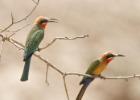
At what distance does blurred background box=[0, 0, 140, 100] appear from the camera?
10086 millimetres

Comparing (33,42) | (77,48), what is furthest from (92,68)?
(77,48)

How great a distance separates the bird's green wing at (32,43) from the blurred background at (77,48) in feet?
17.1

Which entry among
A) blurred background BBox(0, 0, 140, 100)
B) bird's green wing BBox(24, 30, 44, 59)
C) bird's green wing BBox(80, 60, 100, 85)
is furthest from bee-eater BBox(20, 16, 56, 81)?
blurred background BBox(0, 0, 140, 100)

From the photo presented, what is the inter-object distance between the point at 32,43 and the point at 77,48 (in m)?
6.95

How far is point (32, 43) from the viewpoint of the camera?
4.36 metres

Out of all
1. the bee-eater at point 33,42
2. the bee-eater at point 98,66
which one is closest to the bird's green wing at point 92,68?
the bee-eater at point 98,66

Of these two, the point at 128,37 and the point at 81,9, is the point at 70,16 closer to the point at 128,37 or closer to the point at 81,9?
the point at 81,9

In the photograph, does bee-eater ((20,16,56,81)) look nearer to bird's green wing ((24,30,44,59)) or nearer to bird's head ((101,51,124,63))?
bird's green wing ((24,30,44,59))

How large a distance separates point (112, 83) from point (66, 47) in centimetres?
102

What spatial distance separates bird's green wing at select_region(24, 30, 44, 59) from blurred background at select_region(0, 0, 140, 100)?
17.1 ft

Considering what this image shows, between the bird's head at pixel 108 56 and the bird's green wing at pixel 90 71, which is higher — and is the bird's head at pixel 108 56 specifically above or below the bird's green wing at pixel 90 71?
above

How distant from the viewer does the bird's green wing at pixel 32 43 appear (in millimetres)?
4246

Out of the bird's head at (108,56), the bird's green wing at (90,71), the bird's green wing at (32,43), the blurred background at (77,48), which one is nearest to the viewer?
the bird's green wing at (32,43)

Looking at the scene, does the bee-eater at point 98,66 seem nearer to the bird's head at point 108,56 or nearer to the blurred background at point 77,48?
the bird's head at point 108,56
